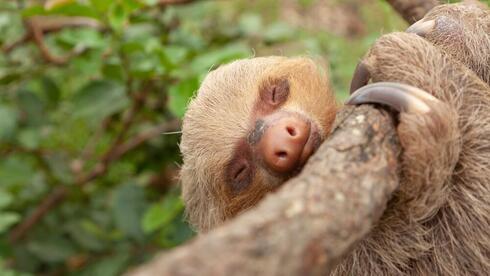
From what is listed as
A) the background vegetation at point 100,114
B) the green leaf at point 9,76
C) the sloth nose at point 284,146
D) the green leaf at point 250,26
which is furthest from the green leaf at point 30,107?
the sloth nose at point 284,146

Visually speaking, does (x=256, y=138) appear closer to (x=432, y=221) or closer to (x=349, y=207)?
(x=432, y=221)

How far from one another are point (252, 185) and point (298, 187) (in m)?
1.24

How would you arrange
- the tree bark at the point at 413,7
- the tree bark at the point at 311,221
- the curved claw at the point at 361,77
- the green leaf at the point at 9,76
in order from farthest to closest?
the green leaf at the point at 9,76
the tree bark at the point at 413,7
the curved claw at the point at 361,77
the tree bark at the point at 311,221

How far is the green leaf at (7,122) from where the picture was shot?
12.5ft

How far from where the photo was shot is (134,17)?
383cm

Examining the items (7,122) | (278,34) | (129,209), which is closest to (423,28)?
(278,34)

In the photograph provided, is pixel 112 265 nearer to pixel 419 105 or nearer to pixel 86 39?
pixel 86 39

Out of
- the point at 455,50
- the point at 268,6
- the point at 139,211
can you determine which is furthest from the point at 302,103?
the point at 268,6

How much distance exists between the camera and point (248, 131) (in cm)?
270

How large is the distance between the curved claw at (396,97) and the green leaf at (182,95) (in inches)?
57.1

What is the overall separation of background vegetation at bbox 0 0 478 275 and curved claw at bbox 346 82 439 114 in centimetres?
146

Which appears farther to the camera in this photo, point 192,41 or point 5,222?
point 192,41

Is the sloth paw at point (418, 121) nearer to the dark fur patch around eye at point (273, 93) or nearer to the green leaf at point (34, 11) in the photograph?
the dark fur patch around eye at point (273, 93)

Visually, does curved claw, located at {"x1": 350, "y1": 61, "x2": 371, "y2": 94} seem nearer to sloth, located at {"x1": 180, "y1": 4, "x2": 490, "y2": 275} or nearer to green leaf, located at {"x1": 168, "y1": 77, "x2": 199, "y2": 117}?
sloth, located at {"x1": 180, "y1": 4, "x2": 490, "y2": 275}
